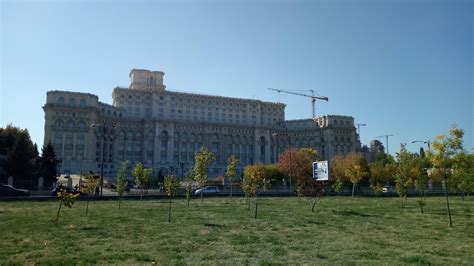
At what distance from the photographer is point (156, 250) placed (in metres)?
12.1

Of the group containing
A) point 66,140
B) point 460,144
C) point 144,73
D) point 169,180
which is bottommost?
point 169,180

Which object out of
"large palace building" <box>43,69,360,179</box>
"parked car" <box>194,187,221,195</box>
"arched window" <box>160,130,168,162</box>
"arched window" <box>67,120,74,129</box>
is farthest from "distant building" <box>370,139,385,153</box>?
"parked car" <box>194,187,221,195</box>

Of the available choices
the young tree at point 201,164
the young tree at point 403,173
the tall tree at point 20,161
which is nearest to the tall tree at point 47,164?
the tall tree at point 20,161

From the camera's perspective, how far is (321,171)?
30.6m

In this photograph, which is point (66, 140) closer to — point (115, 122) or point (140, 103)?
point (115, 122)

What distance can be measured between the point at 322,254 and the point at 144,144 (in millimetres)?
118472

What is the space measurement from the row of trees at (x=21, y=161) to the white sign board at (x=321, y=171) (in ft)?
122

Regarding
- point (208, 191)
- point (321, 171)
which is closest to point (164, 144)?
point (208, 191)

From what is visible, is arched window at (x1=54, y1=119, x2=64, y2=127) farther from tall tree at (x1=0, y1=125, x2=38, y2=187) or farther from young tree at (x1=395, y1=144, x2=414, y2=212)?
young tree at (x1=395, y1=144, x2=414, y2=212)

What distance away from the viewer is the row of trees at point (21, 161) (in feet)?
178

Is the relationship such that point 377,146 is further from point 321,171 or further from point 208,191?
point 321,171

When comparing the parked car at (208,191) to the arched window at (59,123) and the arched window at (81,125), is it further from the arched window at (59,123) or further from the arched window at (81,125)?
the arched window at (59,123)

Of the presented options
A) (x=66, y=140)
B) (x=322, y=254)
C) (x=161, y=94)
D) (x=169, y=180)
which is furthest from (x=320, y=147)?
(x=322, y=254)

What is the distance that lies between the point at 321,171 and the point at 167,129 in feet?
339
